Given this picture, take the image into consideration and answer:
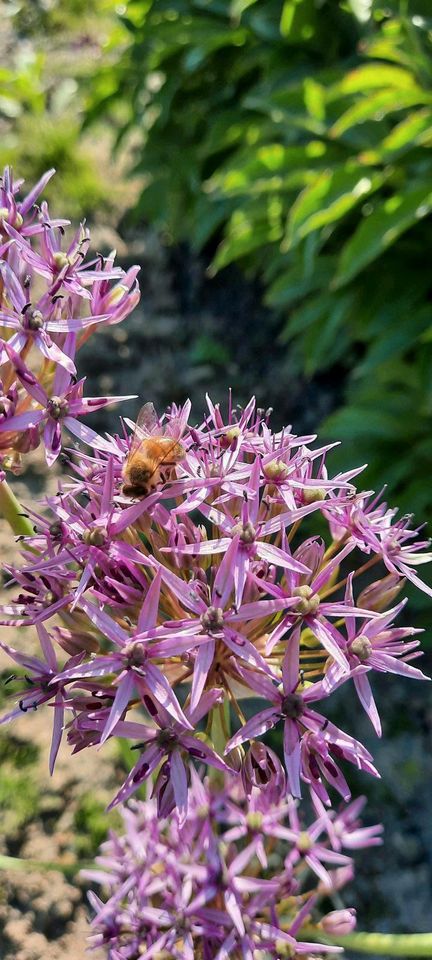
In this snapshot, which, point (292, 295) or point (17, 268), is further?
point (292, 295)

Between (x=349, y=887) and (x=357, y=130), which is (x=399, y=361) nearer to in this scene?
(x=357, y=130)

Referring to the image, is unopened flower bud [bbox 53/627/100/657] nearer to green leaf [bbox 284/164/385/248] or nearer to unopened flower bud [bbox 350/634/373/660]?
unopened flower bud [bbox 350/634/373/660]

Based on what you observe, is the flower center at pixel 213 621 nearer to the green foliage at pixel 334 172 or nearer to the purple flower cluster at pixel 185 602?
the purple flower cluster at pixel 185 602

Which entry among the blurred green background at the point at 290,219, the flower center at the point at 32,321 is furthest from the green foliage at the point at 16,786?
the flower center at the point at 32,321

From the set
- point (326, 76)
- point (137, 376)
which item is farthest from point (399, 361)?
point (137, 376)

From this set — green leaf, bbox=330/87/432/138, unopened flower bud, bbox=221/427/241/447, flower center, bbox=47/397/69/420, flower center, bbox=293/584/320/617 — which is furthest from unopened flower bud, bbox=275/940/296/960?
green leaf, bbox=330/87/432/138
